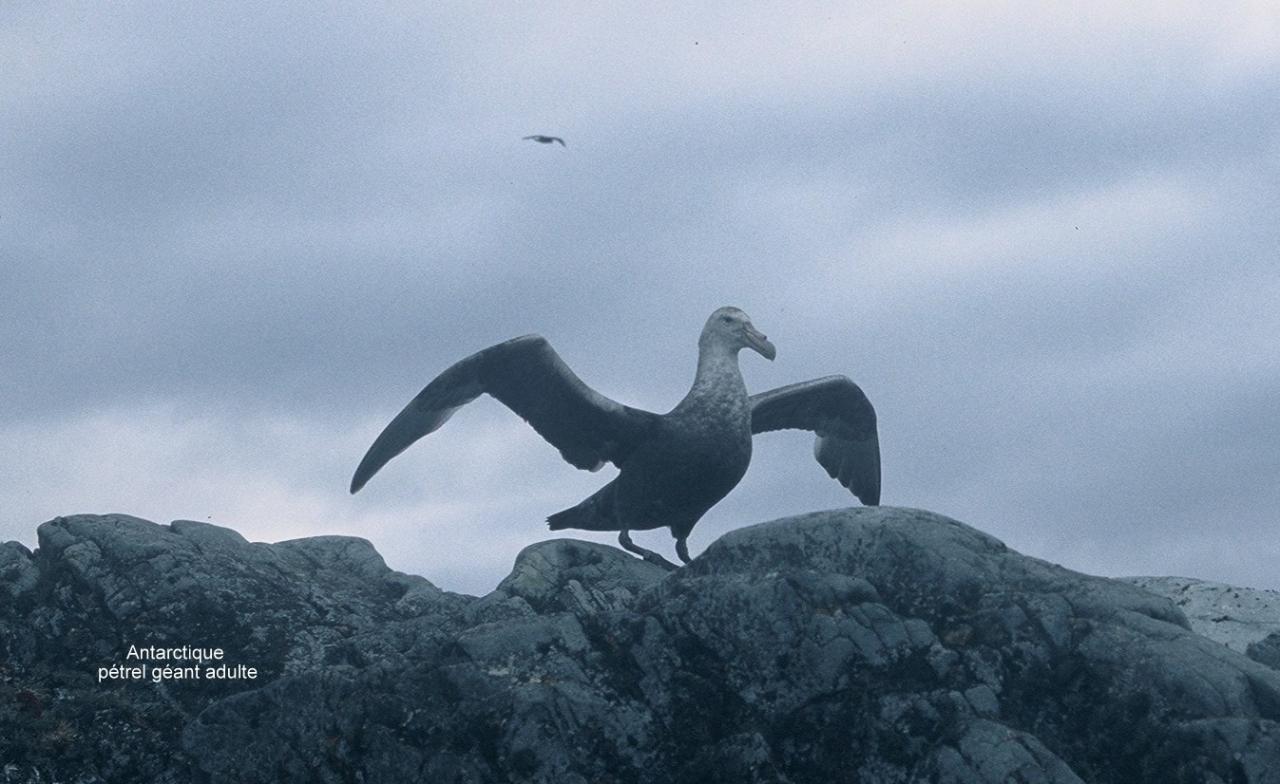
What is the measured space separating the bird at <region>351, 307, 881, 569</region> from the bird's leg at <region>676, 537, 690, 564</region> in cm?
1

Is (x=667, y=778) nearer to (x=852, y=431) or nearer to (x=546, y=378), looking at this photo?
(x=546, y=378)

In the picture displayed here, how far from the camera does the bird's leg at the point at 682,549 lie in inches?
730

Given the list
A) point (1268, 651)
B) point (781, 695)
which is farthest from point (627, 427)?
point (1268, 651)

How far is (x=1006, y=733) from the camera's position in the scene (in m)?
11.7

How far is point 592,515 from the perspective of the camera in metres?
18.8

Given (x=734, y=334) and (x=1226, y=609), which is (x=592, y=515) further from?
(x=1226, y=609)

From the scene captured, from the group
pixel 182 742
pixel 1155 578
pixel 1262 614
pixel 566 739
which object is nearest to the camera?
pixel 566 739

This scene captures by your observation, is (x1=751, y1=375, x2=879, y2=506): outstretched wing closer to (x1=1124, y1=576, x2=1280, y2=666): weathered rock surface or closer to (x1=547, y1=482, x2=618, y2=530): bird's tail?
(x1=547, y1=482, x2=618, y2=530): bird's tail

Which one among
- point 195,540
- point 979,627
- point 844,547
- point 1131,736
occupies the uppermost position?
point 195,540

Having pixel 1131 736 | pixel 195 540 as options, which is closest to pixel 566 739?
pixel 1131 736

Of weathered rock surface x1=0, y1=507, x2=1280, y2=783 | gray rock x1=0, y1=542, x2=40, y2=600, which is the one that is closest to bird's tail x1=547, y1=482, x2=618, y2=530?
weathered rock surface x1=0, y1=507, x2=1280, y2=783

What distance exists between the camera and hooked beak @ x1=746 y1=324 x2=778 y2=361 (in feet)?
61.0

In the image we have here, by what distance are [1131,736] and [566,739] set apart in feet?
13.7

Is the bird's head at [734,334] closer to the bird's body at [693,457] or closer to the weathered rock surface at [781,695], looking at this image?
the bird's body at [693,457]
